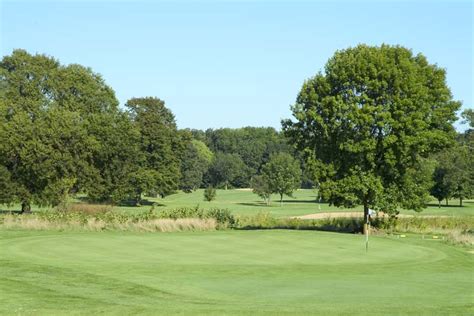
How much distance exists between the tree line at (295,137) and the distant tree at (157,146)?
16 cm

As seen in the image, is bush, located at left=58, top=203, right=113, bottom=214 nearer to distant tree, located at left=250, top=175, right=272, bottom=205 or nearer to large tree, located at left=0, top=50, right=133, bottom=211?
large tree, located at left=0, top=50, right=133, bottom=211

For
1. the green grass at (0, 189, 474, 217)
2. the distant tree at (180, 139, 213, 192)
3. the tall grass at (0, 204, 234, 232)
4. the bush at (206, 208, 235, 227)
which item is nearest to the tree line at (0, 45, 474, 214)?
the green grass at (0, 189, 474, 217)

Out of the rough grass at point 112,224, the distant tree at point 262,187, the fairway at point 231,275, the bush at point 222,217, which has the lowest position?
the fairway at point 231,275

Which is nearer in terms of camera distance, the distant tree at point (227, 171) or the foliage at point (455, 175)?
the foliage at point (455, 175)

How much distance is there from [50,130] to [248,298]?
1795 inches

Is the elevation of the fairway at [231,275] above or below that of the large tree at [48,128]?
below

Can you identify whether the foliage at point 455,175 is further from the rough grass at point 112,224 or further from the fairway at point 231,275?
the fairway at point 231,275

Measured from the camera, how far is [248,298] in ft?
59.1

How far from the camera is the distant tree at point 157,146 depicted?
89.9 metres

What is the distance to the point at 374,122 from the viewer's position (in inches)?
1608

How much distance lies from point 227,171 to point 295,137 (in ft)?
416

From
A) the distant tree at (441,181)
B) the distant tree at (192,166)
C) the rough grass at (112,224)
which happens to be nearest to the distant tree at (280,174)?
the distant tree at (192,166)

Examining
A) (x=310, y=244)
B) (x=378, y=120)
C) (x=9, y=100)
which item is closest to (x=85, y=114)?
(x=9, y=100)

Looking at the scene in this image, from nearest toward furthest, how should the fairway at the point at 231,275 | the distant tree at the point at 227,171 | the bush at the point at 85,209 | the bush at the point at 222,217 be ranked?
the fairway at the point at 231,275 → the bush at the point at 222,217 → the bush at the point at 85,209 → the distant tree at the point at 227,171
